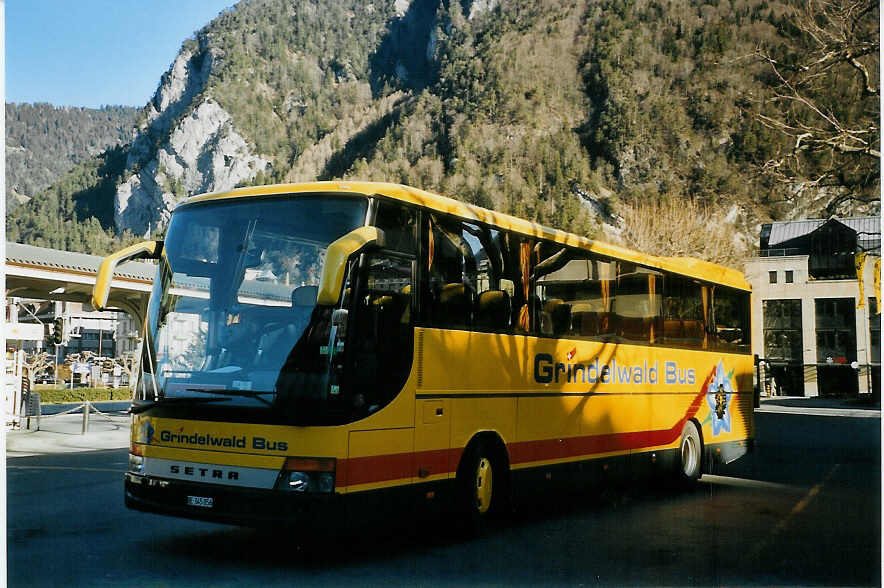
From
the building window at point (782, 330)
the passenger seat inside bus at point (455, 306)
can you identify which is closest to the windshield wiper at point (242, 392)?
the passenger seat inside bus at point (455, 306)

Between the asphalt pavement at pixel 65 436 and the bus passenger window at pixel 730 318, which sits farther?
the asphalt pavement at pixel 65 436

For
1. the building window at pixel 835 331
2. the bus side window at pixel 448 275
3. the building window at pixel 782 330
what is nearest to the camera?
the bus side window at pixel 448 275

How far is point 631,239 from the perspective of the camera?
168 feet

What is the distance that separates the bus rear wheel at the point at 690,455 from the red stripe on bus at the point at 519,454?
7.5 inches

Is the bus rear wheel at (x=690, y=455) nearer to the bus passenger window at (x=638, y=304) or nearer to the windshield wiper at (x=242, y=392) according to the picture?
the bus passenger window at (x=638, y=304)

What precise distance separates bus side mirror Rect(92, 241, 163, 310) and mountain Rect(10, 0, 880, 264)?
10.6m

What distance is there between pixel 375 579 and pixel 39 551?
119 inches

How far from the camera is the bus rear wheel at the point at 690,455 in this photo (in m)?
12.4

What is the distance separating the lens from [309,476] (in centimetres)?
670

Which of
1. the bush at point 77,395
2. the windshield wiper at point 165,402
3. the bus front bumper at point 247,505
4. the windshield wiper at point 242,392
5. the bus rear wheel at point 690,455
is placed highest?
the windshield wiper at point 242,392

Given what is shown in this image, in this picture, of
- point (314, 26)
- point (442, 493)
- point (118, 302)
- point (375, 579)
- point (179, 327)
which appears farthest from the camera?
point (314, 26)

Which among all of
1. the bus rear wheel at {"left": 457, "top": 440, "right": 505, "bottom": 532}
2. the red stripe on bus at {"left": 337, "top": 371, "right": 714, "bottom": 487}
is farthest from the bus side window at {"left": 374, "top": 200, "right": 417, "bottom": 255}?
the bus rear wheel at {"left": 457, "top": 440, "right": 505, "bottom": 532}

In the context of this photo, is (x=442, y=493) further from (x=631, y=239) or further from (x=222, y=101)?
(x=222, y=101)

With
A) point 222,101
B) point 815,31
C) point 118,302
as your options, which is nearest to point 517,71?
point 222,101
